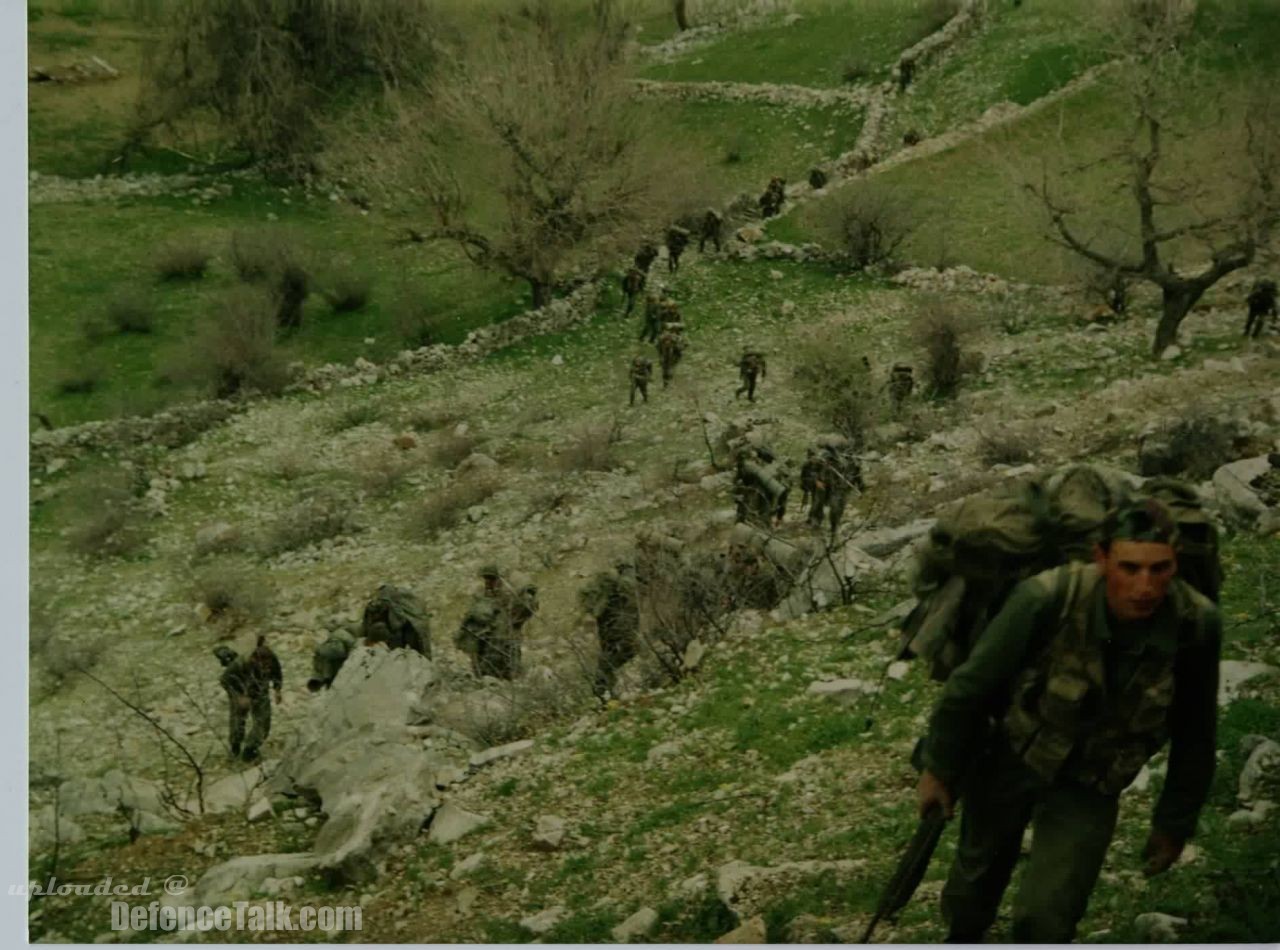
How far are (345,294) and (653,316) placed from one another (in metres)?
6.07

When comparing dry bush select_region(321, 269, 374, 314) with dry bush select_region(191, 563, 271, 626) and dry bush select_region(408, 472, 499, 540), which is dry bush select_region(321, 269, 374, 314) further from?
dry bush select_region(191, 563, 271, 626)

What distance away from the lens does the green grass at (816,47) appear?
28.8 metres

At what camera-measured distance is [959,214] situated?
19.7 meters

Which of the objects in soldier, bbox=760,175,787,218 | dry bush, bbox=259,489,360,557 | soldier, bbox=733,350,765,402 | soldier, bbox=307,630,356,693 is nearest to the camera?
soldier, bbox=307,630,356,693

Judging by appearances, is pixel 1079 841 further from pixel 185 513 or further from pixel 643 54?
pixel 643 54

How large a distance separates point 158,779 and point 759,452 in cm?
514

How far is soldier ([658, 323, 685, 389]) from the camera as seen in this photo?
48.5 ft

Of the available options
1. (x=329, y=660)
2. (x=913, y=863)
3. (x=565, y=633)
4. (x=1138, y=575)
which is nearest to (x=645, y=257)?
(x=565, y=633)

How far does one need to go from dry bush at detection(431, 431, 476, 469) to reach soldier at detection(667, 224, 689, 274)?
593 cm

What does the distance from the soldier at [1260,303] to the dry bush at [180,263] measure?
15.3m

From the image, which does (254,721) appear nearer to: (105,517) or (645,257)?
(105,517)

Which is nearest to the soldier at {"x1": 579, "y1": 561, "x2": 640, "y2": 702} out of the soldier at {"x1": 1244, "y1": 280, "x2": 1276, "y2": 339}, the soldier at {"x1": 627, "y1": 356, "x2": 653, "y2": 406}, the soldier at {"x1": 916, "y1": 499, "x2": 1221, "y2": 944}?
the soldier at {"x1": 916, "y1": 499, "x2": 1221, "y2": 944}

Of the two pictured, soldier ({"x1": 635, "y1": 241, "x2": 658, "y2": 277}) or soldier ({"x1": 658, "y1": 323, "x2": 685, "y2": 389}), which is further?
soldier ({"x1": 635, "y1": 241, "x2": 658, "y2": 277})

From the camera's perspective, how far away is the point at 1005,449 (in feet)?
33.5
